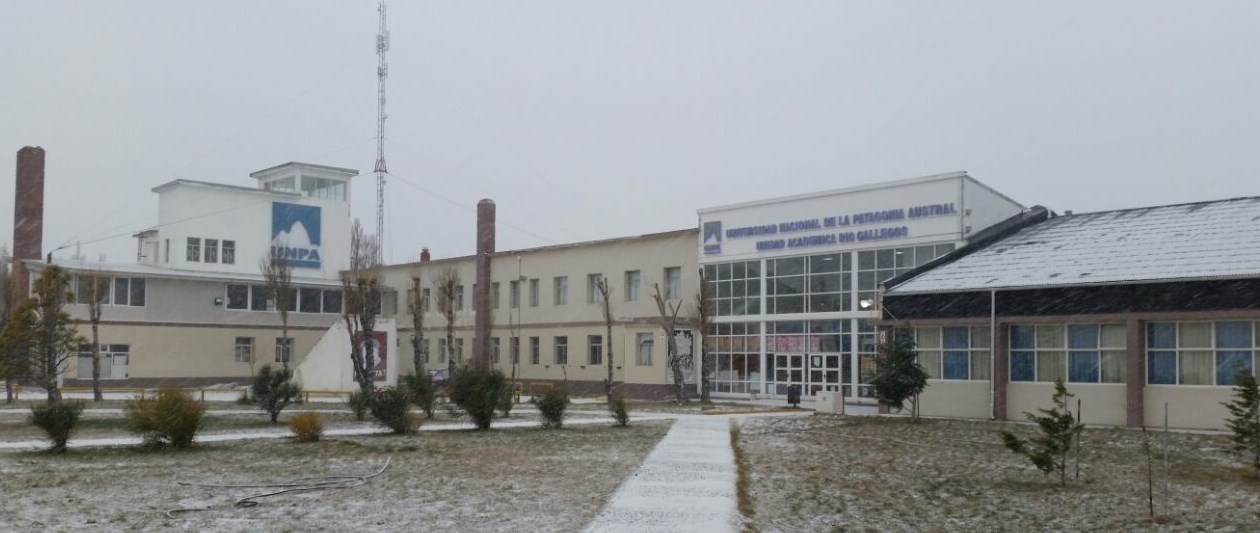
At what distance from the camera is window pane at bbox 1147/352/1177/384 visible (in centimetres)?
2514

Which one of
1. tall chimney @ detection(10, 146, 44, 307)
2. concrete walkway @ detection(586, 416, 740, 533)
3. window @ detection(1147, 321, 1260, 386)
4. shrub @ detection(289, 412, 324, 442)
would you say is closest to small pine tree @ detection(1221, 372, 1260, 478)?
concrete walkway @ detection(586, 416, 740, 533)

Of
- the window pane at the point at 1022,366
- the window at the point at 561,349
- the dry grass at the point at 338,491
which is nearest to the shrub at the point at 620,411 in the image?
the dry grass at the point at 338,491

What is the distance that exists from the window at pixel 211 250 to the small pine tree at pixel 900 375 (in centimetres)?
4139

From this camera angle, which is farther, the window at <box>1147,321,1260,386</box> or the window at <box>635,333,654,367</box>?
the window at <box>635,333,654,367</box>

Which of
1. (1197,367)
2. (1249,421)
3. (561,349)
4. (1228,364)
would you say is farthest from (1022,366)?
(561,349)

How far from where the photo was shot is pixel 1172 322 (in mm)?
25188

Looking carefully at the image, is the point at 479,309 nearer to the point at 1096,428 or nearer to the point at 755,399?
the point at 755,399

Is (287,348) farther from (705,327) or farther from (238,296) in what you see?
(705,327)

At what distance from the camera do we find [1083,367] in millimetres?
26719

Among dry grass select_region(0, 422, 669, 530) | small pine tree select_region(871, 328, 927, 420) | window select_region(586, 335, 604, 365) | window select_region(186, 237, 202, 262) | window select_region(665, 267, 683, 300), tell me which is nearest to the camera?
dry grass select_region(0, 422, 669, 530)

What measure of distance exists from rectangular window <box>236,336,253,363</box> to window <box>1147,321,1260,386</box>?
145 feet

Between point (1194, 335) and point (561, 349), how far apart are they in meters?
30.9

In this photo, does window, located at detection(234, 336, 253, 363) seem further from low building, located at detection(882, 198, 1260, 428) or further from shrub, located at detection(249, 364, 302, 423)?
low building, located at detection(882, 198, 1260, 428)

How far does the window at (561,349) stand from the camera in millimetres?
50156
